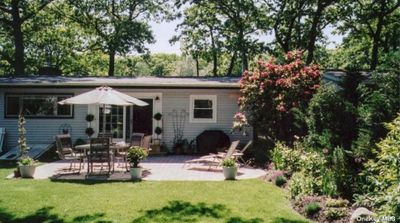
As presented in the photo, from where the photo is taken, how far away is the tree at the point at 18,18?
25.8 meters

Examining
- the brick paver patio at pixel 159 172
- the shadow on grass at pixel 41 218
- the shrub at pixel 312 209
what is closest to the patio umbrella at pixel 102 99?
the brick paver patio at pixel 159 172

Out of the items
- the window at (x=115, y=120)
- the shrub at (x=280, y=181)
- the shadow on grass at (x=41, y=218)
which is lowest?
the shadow on grass at (x=41, y=218)

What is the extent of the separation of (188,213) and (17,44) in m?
23.9

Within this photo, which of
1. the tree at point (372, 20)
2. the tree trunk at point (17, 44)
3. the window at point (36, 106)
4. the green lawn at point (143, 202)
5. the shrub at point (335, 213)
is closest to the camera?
the shrub at point (335, 213)

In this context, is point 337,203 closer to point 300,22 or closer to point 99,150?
→ point 99,150

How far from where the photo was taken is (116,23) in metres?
30.4

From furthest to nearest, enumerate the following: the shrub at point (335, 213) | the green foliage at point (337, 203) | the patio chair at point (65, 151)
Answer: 1. the patio chair at point (65, 151)
2. the green foliage at point (337, 203)
3. the shrub at point (335, 213)

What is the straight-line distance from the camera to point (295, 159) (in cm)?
974

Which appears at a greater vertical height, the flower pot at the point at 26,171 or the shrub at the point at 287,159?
the shrub at the point at 287,159

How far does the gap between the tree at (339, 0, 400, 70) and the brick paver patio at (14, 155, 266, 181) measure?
16.7m

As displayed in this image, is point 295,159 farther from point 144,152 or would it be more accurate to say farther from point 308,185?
point 144,152

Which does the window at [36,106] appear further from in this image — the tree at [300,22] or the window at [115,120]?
the tree at [300,22]

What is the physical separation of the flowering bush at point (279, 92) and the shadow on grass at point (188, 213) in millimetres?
5809

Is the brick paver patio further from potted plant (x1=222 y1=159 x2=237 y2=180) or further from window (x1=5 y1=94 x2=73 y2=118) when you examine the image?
window (x1=5 y1=94 x2=73 y2=118)
